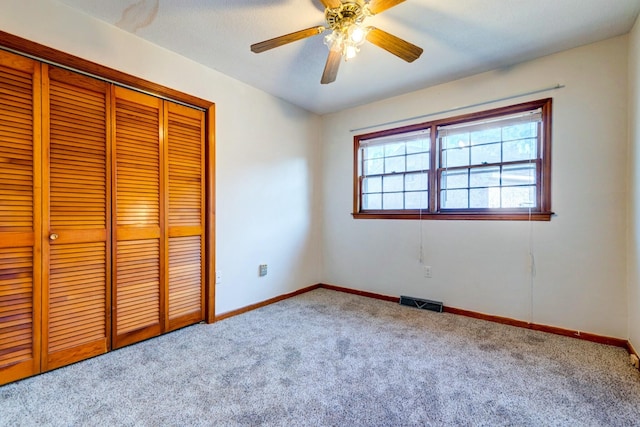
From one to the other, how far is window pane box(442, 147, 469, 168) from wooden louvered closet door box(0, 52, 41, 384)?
3481mm

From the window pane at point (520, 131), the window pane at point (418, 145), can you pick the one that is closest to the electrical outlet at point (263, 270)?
the window pane at point (418, 145)

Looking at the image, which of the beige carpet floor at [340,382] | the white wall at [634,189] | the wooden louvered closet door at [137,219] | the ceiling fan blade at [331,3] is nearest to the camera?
the beige carpet floor at [340,382]

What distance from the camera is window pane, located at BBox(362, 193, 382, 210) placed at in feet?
12.3

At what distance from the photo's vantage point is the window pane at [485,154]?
2904mm

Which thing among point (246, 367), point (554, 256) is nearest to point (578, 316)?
point (554, 256)

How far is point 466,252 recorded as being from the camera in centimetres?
302

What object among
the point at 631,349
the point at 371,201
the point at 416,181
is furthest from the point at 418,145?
the point at 631,349

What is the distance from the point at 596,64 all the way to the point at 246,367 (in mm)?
3622

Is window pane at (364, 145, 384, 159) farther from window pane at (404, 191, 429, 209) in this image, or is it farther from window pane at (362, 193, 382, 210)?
window pane at (404, 191, 429, 209)

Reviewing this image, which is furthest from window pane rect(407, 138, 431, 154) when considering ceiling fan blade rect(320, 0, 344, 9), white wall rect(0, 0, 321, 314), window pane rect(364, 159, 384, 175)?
ceiling fan blade rect(320, 0, 344, 9)

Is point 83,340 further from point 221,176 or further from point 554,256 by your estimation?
point 554,256

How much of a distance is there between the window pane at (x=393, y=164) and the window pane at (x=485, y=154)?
2.59ft

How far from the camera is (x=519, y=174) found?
9.09 feet

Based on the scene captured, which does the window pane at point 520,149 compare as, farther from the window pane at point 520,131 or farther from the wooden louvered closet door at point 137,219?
the wooden louvered closet door at point 137,219
